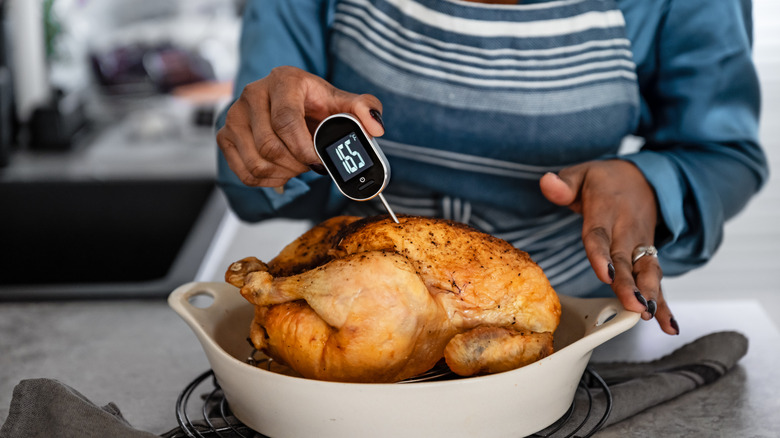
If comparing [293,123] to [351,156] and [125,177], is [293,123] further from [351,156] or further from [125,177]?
[125,177]

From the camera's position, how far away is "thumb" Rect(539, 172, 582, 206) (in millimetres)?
917

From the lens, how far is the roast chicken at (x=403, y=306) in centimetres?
71

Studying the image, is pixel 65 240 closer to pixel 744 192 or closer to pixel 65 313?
pixel 65 313

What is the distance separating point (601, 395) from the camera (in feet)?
2.92

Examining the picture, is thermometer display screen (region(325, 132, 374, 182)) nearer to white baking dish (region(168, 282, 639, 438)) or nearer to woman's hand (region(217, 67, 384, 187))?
woman's hand (region(217, 67, 384, 187))

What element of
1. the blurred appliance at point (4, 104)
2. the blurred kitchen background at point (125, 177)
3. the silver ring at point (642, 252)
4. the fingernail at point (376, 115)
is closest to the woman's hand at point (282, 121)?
the fingernail at point (376, 115)

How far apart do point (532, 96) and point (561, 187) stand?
0.80 ft

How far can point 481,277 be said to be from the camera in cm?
79

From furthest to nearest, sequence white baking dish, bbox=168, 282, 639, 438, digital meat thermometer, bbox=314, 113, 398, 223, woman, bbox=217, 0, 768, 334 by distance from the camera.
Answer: woman, bbox=217, 0, 768, 334, digital meat thermometer, bbox=314, 113, 398, 223, white baking dish, bbox=168, 282, 639, 438

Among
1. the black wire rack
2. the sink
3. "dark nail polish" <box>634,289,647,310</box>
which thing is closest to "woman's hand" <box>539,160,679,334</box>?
"dark nail polish" <box>634,289,647,310</box>

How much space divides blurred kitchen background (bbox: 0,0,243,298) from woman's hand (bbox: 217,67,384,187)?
0.50 m

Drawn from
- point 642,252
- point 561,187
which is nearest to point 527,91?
point 561,187

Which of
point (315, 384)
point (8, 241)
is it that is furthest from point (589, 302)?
point (8, 241)

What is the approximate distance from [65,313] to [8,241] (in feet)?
2.78
